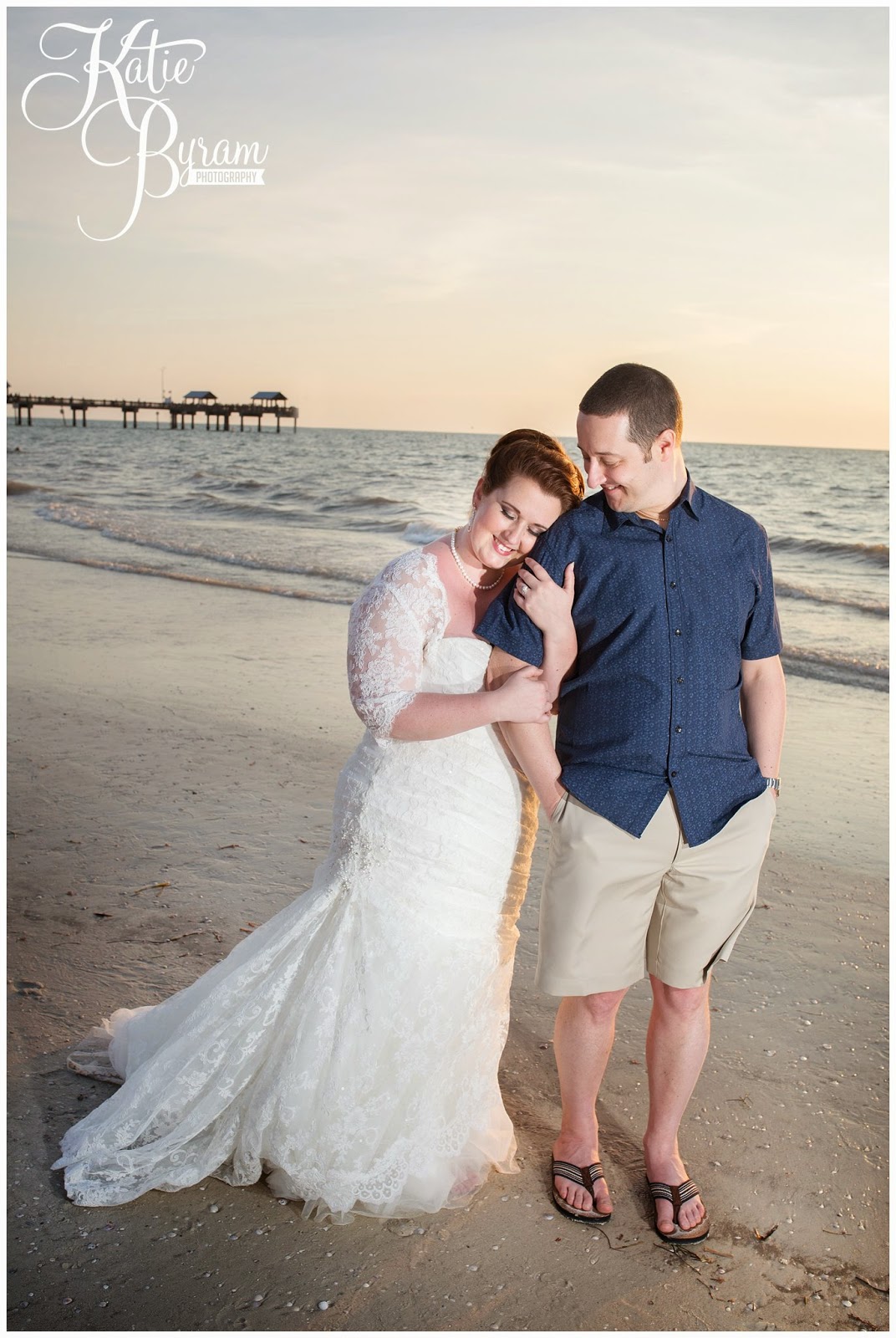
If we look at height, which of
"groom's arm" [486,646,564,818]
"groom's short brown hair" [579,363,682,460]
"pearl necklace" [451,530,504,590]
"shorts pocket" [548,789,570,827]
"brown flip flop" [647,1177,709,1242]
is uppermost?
"groom's short brown hair" [579,363,682,460]

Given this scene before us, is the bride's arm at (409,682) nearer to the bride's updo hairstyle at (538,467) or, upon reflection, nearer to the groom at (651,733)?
the groom at (651,733)

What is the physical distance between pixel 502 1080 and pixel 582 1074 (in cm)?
62

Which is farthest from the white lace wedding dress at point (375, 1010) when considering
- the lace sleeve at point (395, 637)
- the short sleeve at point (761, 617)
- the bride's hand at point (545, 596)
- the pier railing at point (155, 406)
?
the pier railing at point (155, 406)

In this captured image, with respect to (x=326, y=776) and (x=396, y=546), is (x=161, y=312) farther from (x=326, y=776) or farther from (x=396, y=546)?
(x=326, y=776)

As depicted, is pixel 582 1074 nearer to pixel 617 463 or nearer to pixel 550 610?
pixel 550 610

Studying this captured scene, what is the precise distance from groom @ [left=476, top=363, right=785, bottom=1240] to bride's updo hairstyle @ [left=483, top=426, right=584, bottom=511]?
8 cm

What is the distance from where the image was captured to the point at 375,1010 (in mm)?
2826

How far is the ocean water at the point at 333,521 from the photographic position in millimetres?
13164

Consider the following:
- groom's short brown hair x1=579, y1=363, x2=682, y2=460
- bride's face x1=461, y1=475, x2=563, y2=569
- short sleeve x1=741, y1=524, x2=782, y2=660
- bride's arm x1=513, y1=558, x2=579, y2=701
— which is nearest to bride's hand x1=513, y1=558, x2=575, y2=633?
bride's arm x1=513, y1=558, x2=579, y2=701

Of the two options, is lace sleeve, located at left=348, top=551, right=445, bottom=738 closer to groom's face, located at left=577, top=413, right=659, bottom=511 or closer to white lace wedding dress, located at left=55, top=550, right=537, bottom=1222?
white lace wedding dress, located at left=55, top=550, right=537, bottom=1222

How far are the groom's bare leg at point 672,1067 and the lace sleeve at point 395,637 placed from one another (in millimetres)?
1078

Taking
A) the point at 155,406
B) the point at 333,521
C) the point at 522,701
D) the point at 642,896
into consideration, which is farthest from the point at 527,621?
the point at 155,406

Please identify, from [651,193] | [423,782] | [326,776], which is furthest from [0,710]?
[651,193]

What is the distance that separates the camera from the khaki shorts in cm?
273
